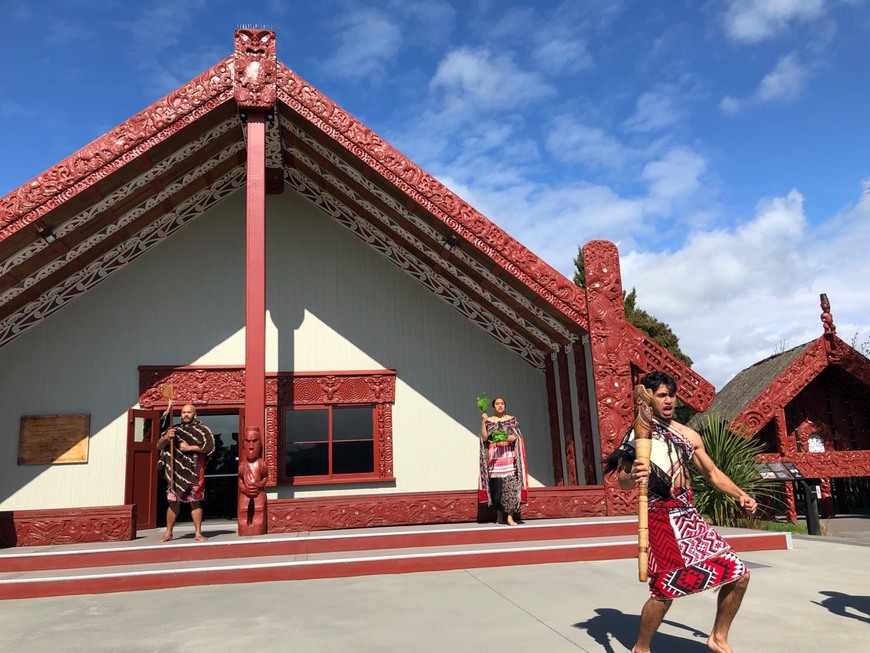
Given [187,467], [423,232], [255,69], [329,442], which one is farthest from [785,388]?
[255,69]

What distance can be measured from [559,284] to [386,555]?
3.90 m

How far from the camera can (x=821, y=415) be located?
11.2 m

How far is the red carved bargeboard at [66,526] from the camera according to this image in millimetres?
6293

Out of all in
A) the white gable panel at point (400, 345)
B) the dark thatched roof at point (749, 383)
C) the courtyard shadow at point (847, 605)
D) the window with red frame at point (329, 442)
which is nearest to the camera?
the courtyard shadow at point (847, 605)

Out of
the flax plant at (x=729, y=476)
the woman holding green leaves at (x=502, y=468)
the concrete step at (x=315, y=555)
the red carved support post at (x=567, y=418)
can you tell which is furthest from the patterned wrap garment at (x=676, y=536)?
the red carved support post at (x=567, y=418)

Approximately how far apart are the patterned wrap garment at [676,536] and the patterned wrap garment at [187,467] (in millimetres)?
4712

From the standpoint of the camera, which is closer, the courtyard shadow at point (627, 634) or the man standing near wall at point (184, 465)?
the courtyard shadow at point (627, 634)

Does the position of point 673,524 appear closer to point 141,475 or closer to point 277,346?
point 141,475

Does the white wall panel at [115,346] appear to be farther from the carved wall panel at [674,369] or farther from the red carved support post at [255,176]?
the carved wall panel at [674,369]

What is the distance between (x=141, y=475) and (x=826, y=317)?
10.6 metres

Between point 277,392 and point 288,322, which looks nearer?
point 277,392

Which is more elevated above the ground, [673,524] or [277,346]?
[277,346]

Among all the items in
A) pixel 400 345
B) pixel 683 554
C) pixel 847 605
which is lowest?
pixel 847 605

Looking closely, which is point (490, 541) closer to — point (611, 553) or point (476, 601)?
Answer: point (611, 553)
